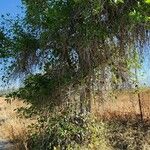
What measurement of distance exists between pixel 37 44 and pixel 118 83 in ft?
8.00

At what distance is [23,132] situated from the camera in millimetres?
16891

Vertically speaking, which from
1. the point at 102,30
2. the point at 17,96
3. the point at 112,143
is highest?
the point at 102,30

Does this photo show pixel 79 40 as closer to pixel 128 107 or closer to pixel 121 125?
pixel 121 125

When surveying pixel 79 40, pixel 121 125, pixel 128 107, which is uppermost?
pixel 79 40

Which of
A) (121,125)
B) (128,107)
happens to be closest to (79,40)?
(121,125)

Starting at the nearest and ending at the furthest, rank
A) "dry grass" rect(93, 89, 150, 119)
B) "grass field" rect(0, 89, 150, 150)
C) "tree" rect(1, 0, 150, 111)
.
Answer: "tree" rect(1, 0, 150, 111) < "grass field" rect(0, 89, 150, 150) < "dry grass" rect(93, 89, 150, 119)

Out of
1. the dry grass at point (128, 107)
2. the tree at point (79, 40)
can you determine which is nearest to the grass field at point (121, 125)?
the dry grass at point (128, 107)

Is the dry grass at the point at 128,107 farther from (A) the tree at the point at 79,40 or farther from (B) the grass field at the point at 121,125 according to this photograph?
(A) the tree at the point at 79,40

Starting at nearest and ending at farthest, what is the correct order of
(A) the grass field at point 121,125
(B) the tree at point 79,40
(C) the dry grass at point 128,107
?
(B) the tree at point 79,40
(A) the grass field at point 121,125
(C) the dry grass at point 128,107

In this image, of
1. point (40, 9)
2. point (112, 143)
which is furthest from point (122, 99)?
point (40, 9)

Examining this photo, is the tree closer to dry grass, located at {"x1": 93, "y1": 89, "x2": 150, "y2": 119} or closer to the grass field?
the grass field

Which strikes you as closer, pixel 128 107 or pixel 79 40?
pixel 79 40

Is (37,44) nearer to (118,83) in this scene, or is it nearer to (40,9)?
(40,9)

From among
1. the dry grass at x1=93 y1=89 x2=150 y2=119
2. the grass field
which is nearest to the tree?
the grass field
